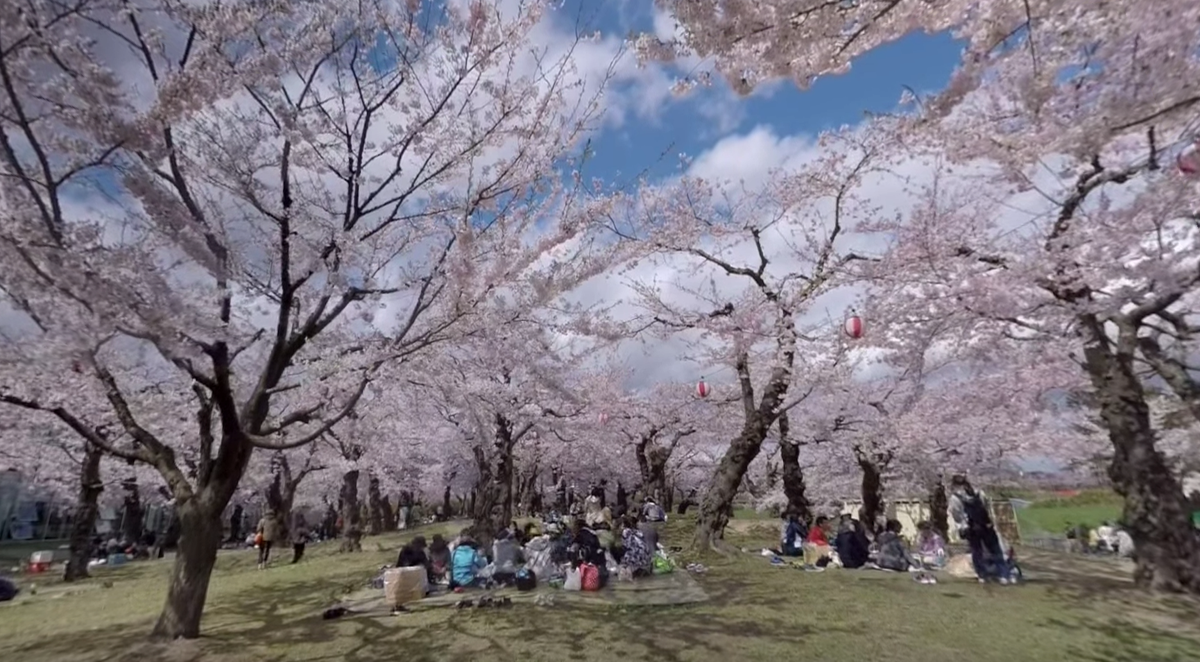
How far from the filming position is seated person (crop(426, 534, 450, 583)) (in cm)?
1182

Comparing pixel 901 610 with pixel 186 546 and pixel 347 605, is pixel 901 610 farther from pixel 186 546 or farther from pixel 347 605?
pixel 186 546

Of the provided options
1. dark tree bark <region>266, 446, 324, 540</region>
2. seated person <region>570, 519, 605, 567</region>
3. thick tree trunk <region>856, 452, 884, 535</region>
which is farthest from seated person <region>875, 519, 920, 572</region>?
dark tree bark <region>266, 446, 324, 540</region>

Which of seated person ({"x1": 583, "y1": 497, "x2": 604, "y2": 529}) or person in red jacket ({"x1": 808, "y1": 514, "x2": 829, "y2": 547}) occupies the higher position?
seated person ({"x1": 583, "y1": 497, "x2": 604, "y2": 529})

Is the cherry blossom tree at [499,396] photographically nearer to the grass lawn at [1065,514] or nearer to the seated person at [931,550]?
the seated person at [931,550]

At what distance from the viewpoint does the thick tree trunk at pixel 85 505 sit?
1623 cm

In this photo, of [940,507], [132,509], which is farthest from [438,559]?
[132,509]

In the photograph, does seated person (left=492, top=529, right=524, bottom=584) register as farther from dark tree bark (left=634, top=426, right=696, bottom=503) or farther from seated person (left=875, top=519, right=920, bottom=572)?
dark tree bark (left=634, top=426, right=696, bottom=503)

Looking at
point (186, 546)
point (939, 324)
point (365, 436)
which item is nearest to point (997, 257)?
point (939, 324)

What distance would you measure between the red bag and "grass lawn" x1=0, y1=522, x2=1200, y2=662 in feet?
3.75

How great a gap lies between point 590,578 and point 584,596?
1.37ft

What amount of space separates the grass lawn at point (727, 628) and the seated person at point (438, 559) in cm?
166

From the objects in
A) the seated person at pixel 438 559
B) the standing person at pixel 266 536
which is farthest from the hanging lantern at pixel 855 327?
the standing person at pixel 266 536

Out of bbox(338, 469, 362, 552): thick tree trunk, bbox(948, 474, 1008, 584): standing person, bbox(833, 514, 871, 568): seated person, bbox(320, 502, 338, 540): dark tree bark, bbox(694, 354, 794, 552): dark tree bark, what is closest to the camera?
bbox(948, 474, 1008, 584): standing person

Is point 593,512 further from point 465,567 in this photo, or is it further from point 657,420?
point 657,420
